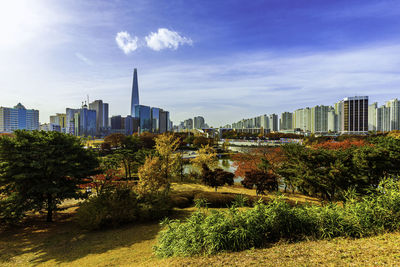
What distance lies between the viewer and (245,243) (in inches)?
214

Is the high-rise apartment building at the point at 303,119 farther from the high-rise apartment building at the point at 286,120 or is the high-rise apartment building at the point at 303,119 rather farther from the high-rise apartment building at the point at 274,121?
the high-rise apartment building at the point at 274,121

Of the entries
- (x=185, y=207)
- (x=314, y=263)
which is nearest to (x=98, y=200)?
(x=185, y=207)

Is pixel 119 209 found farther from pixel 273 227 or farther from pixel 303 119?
pixel 303 119

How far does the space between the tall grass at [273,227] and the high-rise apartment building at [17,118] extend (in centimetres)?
12579

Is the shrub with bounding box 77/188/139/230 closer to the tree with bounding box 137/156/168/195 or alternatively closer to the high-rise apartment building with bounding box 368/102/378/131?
the tree with bounding box 137/156/168/195

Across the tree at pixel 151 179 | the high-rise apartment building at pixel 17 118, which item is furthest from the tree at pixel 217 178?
the high-rise apartment building at pixel 17 118

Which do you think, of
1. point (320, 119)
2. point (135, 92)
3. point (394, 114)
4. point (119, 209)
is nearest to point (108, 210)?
point (119, 209)

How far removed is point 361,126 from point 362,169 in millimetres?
86786

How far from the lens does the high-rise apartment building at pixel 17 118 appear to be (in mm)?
101375

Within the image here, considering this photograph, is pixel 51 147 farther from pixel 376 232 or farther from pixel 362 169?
pixel 362 169

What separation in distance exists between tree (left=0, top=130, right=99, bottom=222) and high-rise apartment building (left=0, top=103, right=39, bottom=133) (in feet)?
384

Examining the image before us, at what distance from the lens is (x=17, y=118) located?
348 ft

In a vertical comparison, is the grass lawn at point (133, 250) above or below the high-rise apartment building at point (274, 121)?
below

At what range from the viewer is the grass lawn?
450 cm
